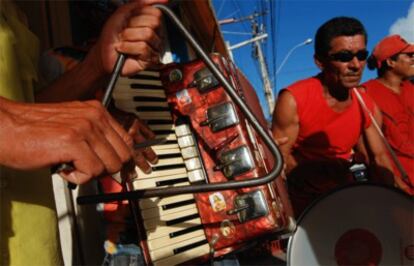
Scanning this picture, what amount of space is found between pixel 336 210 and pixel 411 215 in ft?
1.04

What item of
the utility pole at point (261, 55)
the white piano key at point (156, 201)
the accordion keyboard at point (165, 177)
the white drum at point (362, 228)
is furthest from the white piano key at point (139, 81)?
the utility pole at point (261, 55)

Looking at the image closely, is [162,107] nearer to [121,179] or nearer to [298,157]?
[121,179]

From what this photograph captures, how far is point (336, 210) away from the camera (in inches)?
75.4

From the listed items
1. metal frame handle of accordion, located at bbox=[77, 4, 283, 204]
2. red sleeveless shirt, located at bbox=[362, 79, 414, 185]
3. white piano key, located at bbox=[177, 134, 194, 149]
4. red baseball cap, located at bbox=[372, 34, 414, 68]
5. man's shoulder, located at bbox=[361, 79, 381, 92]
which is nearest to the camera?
metal frame handle of accordion, located at bbox=[77, 4, 283, 204]

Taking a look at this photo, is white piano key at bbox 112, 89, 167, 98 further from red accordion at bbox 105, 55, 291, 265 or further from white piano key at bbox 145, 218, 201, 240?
white piano key at bbox 145, 218, 201, 240

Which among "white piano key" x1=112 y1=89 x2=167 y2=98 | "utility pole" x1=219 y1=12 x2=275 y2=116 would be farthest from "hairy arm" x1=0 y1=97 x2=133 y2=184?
"utility pole" x1=219 y1=12 x2=275 y2=116

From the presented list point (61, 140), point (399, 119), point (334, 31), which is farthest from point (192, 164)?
point (399, 119)

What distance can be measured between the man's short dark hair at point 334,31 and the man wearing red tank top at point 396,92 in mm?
626

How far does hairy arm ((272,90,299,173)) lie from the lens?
2.61 metres

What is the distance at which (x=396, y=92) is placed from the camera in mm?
3312

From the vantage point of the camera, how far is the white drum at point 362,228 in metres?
1.88

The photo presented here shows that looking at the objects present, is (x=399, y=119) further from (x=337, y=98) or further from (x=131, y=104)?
(x=131, y=104)

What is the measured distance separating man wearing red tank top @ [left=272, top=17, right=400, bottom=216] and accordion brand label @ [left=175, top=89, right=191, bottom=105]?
1.02 meters

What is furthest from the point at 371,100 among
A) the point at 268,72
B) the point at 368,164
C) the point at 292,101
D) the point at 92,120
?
the point at 268,72
